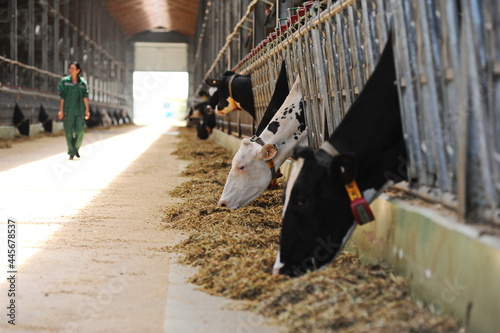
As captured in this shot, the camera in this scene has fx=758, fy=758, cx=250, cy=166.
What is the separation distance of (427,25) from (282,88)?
4257 mm

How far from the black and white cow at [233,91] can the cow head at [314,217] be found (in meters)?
6.48

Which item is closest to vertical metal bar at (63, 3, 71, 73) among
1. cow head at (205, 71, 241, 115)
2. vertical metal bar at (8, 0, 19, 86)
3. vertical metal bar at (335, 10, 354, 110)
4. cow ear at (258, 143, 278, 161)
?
vertical metal bar at (8, 0, 19, 86)

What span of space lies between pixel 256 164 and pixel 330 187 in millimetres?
2578

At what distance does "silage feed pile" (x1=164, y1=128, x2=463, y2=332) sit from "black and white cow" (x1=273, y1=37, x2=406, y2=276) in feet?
0.39

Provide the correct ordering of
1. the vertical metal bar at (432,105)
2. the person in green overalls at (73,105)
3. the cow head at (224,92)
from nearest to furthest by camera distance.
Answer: the vertical metal bar at (432,105) < the cow head at (224,92) < the person in green overalls at (73,105)

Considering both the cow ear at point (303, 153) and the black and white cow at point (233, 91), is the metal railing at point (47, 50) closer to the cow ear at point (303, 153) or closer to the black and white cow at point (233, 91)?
the black and white cow at point (233, 91)

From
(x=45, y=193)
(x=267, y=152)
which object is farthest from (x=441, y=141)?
(x=45, y=193)

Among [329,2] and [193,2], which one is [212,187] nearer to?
[329,2]

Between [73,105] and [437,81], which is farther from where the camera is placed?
[73,105]

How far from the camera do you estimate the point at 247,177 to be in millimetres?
6133

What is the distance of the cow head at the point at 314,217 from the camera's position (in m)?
3.60

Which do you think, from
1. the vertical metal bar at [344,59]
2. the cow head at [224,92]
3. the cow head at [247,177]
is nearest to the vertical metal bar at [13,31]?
the cow head at [224,92]

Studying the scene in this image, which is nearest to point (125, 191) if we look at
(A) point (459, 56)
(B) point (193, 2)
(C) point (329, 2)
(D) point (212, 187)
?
(D) point (212, 187)

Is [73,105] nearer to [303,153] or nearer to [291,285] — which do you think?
[303,153]
